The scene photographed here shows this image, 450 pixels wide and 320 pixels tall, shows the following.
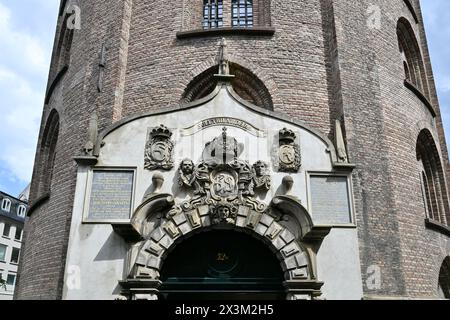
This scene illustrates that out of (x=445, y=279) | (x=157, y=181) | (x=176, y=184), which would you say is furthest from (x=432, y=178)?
(x=157, y=181)

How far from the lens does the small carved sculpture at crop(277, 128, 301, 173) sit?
7812 millimetres

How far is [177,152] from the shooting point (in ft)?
26.0

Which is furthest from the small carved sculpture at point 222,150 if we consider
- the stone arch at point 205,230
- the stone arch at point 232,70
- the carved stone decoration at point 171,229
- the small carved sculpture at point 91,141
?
the stone arch at point 232,70

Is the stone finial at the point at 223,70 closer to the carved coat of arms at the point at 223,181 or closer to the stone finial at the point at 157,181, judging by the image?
the carved coat of arms at the point at 223,181

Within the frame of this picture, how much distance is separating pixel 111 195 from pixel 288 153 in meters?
3.22

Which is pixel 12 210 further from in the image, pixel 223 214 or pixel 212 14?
pixel 223 214

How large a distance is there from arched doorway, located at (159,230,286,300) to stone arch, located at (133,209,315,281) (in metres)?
0.28

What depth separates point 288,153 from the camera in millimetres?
7883

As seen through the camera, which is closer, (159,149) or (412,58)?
(159,149)

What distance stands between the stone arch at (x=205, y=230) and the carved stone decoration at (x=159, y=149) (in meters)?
1.02

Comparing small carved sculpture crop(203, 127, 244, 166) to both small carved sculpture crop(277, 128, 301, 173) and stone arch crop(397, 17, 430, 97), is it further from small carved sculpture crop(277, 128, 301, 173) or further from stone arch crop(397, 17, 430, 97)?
stone arch crop(397, 17, 430, 97)

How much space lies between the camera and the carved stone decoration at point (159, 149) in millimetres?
7797
